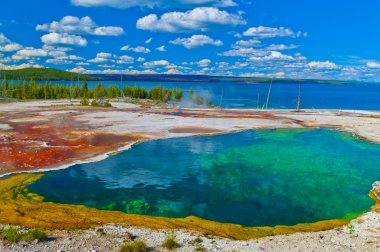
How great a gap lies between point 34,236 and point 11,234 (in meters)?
1.25

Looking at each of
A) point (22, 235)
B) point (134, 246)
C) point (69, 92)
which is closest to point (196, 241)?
point (134, 246)

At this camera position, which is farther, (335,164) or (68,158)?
(335,164)

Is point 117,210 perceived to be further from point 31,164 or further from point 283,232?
point 31,164

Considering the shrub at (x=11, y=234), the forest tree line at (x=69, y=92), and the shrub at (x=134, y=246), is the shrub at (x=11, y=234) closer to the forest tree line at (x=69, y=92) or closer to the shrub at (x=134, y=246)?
the shrub at (x=134, y=246)

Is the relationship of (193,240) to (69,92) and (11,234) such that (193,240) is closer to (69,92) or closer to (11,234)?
(11,234)

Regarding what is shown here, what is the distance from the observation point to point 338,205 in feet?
98.1

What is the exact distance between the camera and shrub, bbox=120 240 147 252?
1822 cm

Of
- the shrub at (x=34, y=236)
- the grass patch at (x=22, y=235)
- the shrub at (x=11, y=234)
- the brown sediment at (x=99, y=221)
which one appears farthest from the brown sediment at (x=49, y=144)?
the shrub at (x=34, y=236)

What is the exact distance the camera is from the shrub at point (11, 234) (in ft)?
62.1

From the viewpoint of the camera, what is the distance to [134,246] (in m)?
18.4

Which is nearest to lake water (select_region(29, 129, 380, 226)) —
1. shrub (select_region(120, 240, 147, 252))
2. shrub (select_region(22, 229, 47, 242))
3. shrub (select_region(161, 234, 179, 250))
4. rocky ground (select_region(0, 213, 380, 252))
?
rocky ground (select_region(0, 213, 380, 252))

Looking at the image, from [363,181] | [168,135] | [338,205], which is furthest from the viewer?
[168,135]

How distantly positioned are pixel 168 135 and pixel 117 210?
104 feet

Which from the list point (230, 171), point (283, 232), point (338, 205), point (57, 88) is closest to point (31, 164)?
point (230, 171)
